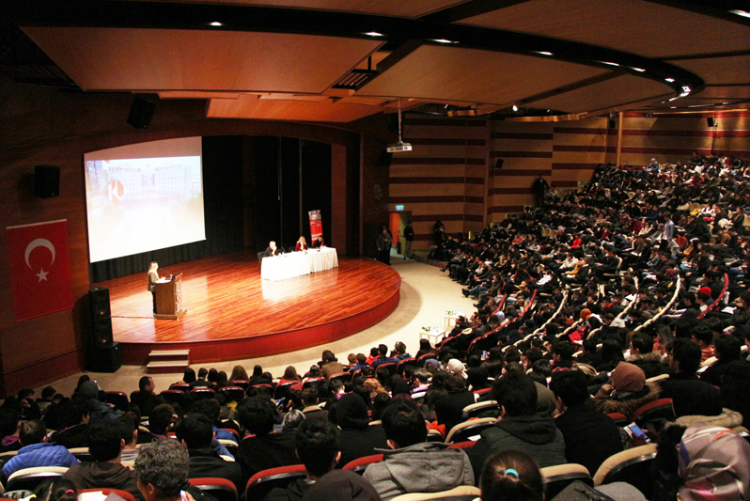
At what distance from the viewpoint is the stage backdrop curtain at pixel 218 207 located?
1428 cm

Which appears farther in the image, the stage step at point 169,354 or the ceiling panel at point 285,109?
the ceiling panel at point 285,109

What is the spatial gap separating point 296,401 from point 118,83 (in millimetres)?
4462

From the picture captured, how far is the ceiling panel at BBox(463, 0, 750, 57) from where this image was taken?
370cm

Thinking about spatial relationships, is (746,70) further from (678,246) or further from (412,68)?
(678,246)

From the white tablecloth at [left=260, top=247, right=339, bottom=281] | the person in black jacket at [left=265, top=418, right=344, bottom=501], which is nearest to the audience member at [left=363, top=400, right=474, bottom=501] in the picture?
the person in black jacket at [left=265, top=418, right=344, bottom=501]

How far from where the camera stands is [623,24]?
13.7 feet

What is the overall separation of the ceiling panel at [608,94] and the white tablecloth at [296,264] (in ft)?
20.5

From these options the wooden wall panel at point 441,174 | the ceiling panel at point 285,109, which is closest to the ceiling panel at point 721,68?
the ceiling panel at point 285,109

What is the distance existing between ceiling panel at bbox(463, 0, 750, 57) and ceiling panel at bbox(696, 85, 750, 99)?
3.86 meters

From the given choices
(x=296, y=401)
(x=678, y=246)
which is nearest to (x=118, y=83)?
(x=296, y=401)

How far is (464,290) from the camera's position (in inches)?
526

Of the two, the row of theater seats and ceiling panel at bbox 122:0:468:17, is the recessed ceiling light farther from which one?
the row of theater seats

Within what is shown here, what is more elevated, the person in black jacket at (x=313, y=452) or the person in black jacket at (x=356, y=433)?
the person in black jacket at (x=313, y=452)

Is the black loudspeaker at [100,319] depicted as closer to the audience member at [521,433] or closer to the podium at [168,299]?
the podium at [168,299]
